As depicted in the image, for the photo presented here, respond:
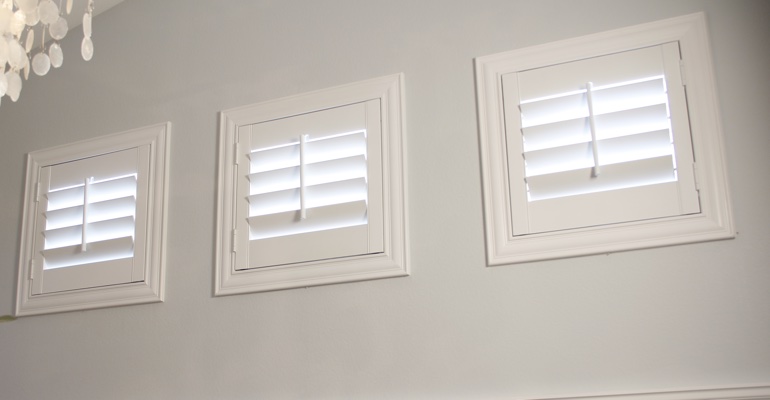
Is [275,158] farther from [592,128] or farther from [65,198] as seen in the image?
[592,128]

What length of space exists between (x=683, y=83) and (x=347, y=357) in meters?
1.38

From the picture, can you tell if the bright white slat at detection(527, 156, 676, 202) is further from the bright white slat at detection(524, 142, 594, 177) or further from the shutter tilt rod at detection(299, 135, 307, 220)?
the shutter tilt rod at detection(299, 135, 307, 220)

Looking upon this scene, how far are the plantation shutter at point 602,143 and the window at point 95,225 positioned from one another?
143 centimetres

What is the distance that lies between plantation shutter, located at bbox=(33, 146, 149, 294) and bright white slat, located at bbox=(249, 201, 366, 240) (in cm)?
53

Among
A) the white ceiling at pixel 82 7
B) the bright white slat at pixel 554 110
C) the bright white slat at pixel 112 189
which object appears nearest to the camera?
the bright white slat at pixel 554 110

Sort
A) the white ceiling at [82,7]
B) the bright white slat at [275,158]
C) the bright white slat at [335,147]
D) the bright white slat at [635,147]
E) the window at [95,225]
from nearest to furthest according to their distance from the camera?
the bright white slat at [635,147]
the bright white slat at [335,147]
the bright white slat at [275,158]
the window at [95,225]
the white ceiling at [82,7]

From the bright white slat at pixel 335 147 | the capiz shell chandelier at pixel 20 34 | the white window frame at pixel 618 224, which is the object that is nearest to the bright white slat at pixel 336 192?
the bright white slat at pixel 335 147

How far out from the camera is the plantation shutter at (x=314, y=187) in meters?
2.86

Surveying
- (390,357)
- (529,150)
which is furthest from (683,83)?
(390,357)

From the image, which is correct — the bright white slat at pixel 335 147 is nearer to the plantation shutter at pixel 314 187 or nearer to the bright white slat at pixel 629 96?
the plantation shutter at pixel 314 187

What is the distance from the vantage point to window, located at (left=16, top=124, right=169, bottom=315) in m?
3.19

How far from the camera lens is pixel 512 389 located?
252 cm

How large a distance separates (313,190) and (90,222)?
3.27ft

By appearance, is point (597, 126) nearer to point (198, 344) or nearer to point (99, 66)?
point (198, 344)
